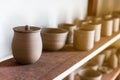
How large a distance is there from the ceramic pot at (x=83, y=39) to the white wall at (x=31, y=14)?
220 millimetres

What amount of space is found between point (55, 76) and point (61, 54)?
0.25 m

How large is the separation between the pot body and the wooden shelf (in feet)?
0.12

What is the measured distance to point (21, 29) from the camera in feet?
3.06

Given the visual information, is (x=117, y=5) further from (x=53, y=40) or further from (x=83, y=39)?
(x=53, y=40)

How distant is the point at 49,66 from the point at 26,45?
5.6 inches

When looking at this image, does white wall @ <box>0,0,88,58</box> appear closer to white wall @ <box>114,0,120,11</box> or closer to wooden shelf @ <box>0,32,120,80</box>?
wooden shelf @ <box>0,32,120,80</box>

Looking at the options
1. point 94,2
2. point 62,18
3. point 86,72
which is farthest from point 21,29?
point 94,2

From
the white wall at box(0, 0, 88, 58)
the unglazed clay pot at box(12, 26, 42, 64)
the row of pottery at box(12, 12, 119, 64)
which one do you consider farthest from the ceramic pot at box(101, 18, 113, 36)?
the unglazed clay pot at box(12, 26, 42, 64)

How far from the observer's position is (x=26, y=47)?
2.97 feet

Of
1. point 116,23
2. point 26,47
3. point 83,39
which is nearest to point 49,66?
point 26,47

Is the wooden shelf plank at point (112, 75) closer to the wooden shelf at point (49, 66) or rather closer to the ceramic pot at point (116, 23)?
the ceramic pot at point (116, 23)

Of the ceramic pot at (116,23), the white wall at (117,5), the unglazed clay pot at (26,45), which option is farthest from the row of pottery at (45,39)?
the white wall at (117,5)

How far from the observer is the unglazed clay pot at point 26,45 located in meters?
0.90

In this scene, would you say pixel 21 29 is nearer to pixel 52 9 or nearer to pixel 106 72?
pixel 52 9
